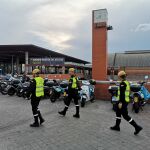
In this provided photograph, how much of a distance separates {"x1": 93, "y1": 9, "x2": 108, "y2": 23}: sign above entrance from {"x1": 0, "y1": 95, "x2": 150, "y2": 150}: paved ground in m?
6.08

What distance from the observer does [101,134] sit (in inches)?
234

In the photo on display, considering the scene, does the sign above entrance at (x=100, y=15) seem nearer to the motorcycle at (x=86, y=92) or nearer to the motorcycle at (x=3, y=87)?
the motorcycle at (x=86, y=92)

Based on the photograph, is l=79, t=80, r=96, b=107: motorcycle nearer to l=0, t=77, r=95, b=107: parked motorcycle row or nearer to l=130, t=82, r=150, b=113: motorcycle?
l=0, t=77, r=95, b=107: parked motorcycle row

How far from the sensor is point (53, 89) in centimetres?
1148

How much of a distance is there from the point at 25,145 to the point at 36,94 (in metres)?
1.94

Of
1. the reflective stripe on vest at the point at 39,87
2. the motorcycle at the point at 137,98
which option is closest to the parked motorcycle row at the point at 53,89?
the motorcycle at the point at 137,98

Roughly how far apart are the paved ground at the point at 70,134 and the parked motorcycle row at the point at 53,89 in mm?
1968

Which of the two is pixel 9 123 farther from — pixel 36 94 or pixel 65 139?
pixel 65 139

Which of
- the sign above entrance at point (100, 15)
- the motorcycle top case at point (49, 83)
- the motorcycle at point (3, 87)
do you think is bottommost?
the motorcycle at point (3, 87)

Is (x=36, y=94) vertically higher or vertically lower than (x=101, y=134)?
higher

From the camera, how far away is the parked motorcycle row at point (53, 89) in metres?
10.6

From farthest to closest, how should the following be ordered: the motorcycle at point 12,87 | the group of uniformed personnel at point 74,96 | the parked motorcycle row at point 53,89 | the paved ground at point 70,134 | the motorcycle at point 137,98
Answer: the motorcycle at point 12,87 < the parked motorcycle row at point 53,89 < the motorcycle at point 137,98 < the group of uniformed personnel at point 74,96 < the paved ground at point 70,134

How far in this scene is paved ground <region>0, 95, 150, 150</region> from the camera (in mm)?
5016

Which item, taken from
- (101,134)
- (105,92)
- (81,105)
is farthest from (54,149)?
(105,92)
